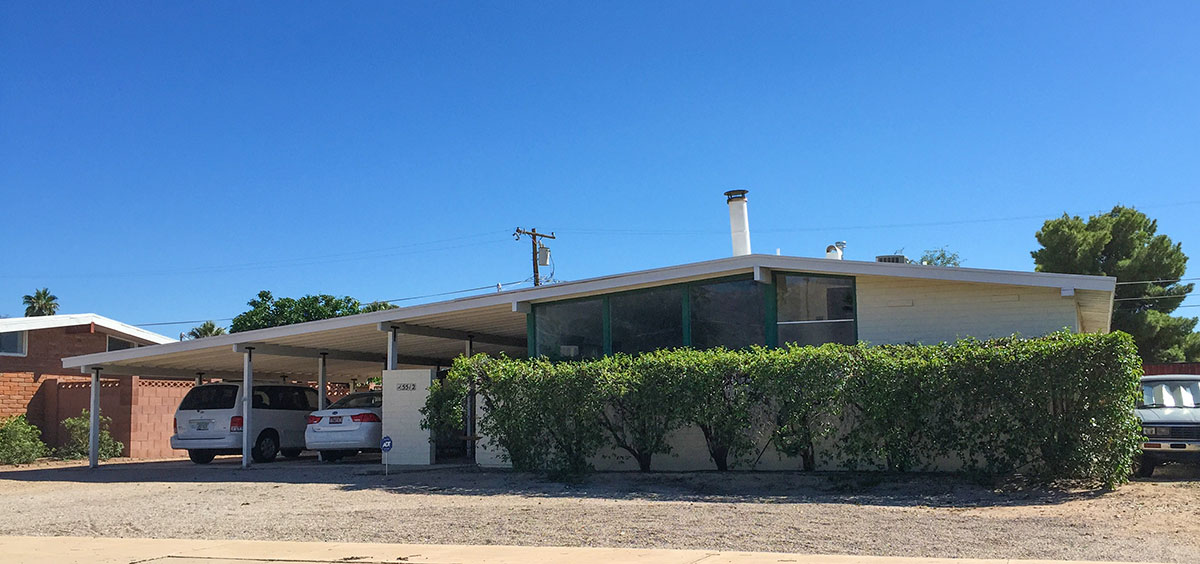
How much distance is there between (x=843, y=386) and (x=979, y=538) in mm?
4389

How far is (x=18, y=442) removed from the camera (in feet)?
74.1

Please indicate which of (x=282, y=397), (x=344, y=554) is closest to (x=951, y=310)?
(x=344, y=554)

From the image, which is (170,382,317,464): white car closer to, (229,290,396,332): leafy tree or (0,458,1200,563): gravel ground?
(0,458,1200,563): gravel ground

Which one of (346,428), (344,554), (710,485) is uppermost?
(346,428)

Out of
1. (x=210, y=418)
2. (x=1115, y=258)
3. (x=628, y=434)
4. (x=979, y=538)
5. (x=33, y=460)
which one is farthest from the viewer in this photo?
(x=1115, y=258)

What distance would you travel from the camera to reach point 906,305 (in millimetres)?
14961

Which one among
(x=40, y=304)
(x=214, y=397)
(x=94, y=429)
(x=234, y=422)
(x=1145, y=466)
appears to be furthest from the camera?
(x=40, y=304)

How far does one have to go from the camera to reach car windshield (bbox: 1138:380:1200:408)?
45.6 feet

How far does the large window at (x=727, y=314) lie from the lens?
15.6 meters

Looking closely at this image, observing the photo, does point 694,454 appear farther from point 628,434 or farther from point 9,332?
point 9,332

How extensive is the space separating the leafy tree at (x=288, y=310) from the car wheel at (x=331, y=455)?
2155cm

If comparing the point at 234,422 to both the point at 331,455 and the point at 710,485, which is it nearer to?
the point at 331,455

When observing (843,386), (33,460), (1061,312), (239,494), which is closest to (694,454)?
(843,386)

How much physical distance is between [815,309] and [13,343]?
65.2 ft
